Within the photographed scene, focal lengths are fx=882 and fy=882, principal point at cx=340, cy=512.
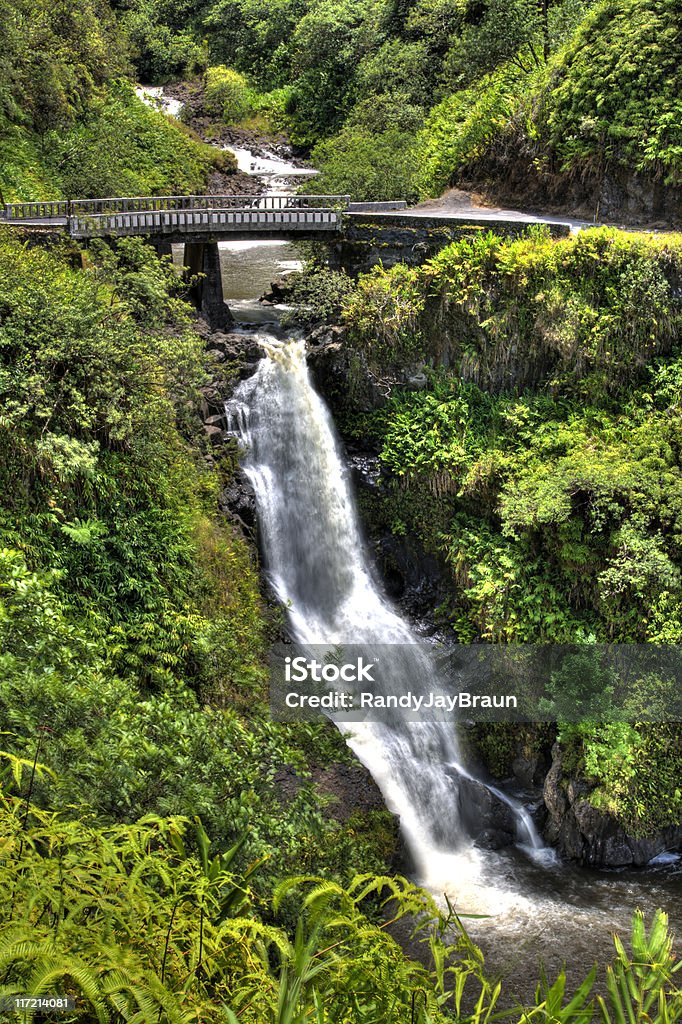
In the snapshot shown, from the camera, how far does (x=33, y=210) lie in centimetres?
1991

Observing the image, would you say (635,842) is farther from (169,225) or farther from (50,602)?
(169,225)

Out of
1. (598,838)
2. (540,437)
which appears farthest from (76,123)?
(598,838)

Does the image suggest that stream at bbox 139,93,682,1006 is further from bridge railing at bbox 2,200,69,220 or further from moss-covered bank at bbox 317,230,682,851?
bridge railing at bbox 2,200,69,220

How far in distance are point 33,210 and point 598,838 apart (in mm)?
17374

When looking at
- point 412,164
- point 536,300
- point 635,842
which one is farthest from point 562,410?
point 412,164

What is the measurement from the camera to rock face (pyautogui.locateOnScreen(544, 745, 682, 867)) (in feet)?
47.3

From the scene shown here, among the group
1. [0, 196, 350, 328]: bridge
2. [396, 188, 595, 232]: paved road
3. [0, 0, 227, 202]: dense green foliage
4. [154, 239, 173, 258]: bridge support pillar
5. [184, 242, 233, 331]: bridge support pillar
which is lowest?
[184, 242, 233, 331]: bridge support pillar

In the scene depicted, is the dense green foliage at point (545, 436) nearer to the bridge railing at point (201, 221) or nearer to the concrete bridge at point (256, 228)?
the concrete bridge at point (256, 228)

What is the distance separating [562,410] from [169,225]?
9.78 metres

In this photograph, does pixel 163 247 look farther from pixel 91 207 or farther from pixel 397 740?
pixel 397 740

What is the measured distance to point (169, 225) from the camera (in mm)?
20156

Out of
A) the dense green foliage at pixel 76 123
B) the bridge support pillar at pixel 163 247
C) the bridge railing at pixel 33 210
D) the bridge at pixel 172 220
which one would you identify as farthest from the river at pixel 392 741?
the dense green foliage at pixel 76 123

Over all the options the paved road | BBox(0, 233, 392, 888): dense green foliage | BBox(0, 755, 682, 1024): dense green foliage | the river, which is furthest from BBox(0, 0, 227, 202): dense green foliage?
BBox(0, 755, 682, 1024): dense green foliage

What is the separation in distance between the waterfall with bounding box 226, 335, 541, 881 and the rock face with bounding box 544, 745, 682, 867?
2.03 meters
